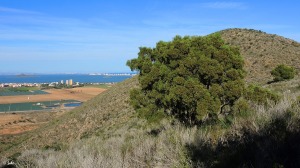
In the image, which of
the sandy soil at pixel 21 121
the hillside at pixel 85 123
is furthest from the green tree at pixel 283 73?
the sandy soil at pixel 21 121

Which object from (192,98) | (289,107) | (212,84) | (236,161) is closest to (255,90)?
(212,84)

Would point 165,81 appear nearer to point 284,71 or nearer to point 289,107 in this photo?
point 289,107

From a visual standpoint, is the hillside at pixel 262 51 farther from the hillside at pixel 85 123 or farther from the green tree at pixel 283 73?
the hillside at pixel 85 123

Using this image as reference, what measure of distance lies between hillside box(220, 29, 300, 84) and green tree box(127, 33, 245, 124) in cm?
2974

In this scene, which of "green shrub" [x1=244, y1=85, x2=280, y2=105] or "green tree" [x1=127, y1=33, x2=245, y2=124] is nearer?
"green tree" [x1=127, y1=33, x2=245, y2=124]

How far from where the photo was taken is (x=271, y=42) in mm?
67312

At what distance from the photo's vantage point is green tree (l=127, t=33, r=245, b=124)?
16.4 meters

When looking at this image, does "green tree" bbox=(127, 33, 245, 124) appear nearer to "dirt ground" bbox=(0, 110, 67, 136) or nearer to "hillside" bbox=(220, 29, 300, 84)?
"hillside" bbox=(220, 29, 300, 84)

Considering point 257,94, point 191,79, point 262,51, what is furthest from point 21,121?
point 257,94

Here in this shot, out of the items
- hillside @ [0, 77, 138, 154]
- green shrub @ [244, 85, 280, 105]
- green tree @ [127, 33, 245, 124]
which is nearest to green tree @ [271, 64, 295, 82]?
hillside @ [0, 77, 138, 154]

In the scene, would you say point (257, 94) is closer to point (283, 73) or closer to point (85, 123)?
point (283, 73)

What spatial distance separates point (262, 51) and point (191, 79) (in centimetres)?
4946

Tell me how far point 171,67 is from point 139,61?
93.7 inches

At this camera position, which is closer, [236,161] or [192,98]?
[236,161]
